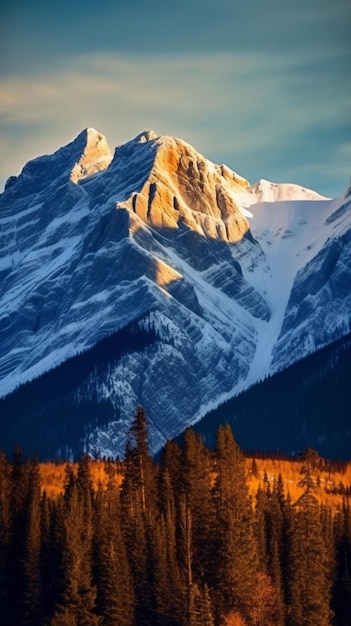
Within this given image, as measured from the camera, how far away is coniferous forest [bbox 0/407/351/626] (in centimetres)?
15425

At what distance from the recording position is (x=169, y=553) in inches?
6324

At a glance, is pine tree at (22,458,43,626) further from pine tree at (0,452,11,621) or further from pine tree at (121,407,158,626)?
pine tree at (121,407,158,626)

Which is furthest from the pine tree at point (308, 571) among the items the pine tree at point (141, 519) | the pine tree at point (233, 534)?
the pine tree at point (141, 519)

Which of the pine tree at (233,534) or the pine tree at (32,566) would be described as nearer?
→ the pine tree at (233,534)

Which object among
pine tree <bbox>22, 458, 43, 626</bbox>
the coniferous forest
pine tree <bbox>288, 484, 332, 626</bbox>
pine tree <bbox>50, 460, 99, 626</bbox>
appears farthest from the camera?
pine tree <bbox>288, 484, 332, 626</bbox>

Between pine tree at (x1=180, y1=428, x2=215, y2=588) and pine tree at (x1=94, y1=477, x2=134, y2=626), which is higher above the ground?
pine tree at (x1=180, y1=428, x2=215, y2=588)

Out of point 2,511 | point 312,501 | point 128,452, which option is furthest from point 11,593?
point 312,501

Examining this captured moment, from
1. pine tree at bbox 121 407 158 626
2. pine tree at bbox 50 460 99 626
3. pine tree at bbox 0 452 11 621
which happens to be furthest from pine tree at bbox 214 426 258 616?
pine tree at bbox 0 452 11 621

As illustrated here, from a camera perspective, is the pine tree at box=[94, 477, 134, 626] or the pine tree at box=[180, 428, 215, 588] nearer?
the pine tree at box=[94, 477, 134, 626]

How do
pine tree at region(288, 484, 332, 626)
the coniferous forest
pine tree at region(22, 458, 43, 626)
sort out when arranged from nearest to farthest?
the coniferous forest
pine tree at region(22, 458, 43, 626)
pine tree at region(288, 484, 332, 626)

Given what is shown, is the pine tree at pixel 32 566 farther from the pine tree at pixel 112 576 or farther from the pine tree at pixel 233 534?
the pine tree at pixel 233 534

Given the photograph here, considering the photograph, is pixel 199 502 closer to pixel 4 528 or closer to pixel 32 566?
pixel 32 566

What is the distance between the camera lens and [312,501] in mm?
168875

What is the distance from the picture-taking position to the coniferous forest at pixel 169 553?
154 metres
